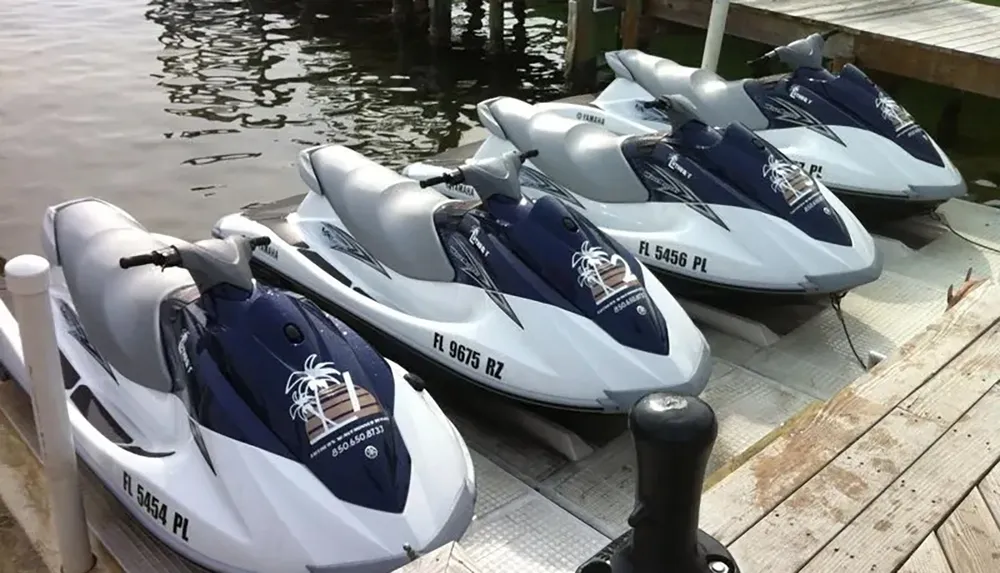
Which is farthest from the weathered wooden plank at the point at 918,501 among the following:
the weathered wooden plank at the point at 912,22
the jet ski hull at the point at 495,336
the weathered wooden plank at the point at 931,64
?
the weathered wooden plank at the point at 912,22

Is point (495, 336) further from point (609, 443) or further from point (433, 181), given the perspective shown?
point (433, 181)

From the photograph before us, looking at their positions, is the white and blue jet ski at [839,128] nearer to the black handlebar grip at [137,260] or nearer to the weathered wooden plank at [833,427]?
the weathered wooden plank at [833,427]

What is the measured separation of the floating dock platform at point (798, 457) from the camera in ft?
7.16

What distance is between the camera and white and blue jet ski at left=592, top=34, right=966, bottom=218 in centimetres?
541

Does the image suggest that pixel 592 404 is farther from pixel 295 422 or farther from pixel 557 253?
pixel 295 422

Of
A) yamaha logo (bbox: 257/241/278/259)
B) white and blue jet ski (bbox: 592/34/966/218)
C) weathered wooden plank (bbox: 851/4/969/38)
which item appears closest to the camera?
yamaha logo (bbox: 257/241/278/259)

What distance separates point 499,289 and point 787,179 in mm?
1692

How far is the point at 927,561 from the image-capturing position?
6.78 ft

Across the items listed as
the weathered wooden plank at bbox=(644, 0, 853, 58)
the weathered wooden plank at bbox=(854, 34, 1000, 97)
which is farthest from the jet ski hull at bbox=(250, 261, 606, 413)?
the weathered wooden plank at bbox=(644, 0, 853, 58)

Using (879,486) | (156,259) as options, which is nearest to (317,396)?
(156,259)

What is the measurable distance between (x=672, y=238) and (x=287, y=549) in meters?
2.55

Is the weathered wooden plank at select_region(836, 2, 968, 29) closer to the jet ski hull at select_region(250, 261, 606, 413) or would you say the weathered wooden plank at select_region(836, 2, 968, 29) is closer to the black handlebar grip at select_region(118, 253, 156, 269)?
the jet ski hull at select_region(250, 261, 606, 413)

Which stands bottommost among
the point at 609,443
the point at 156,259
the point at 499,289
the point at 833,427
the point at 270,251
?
the point at 609,443

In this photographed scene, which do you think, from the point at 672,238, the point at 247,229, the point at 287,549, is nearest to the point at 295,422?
the point at 287,549
